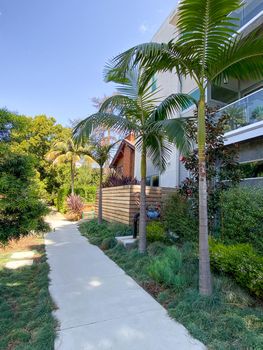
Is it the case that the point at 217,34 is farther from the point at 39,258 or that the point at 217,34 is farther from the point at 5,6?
the point at 5,6

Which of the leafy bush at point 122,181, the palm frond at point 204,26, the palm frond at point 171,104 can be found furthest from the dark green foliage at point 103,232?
the palm frond at point 204,26

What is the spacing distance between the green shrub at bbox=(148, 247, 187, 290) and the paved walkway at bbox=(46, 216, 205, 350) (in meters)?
0.45

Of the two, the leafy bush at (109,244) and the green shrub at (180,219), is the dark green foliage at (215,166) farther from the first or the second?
the leafy bush at (109,244)

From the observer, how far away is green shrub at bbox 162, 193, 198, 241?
7184mm

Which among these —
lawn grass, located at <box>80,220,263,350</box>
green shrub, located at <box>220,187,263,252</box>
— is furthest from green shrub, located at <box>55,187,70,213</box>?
green shrub, located at <box>220,187,263,252</box>

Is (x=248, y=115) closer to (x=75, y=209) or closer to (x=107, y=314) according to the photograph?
(x=107, y=314)

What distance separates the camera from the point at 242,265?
13.4 ft

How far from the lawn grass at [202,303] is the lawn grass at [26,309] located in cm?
184

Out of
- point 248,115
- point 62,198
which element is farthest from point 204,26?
point 62,198

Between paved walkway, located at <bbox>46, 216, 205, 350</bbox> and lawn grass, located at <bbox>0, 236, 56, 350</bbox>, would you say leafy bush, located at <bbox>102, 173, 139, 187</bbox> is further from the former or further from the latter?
lawn grass, located at <bbox>0, 236, 56, 350</bbox>

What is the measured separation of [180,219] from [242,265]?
3.50m

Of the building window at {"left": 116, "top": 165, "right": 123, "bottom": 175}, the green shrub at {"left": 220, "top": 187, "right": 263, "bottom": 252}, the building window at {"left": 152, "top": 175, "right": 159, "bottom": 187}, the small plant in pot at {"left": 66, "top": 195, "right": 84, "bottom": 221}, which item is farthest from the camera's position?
the building window at {"left": 116, "top": 165, "right": 123, "bottom": 175}

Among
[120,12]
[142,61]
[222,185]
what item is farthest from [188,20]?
[120,12]

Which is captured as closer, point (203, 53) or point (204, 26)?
point (204, 26)
